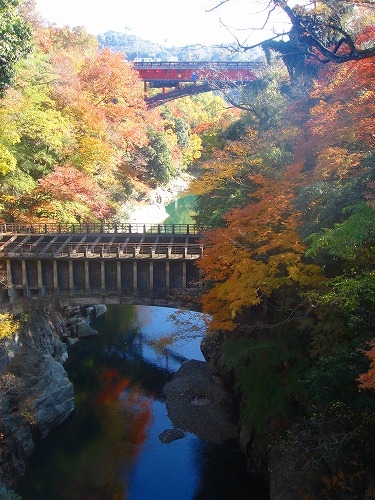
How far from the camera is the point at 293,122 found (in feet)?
73.2

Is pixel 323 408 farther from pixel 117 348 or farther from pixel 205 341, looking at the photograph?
pixel 117 348

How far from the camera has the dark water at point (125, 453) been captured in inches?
644

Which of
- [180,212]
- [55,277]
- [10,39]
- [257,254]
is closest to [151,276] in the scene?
[55,277]

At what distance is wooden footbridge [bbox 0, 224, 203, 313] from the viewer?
67.4 feet

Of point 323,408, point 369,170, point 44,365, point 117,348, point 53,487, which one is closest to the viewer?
point 323,408

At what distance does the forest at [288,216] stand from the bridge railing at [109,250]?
1937 mm

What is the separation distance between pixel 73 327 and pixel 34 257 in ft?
29.8

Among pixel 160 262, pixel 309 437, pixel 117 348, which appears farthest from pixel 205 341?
pixel 309 437

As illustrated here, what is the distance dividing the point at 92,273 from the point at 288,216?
10421 mm

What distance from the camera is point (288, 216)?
53.9ft

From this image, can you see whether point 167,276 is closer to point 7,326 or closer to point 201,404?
point 201,404

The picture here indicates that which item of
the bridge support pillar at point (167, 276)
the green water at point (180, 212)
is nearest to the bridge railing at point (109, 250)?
the bridge support pillar at point (167, 276)

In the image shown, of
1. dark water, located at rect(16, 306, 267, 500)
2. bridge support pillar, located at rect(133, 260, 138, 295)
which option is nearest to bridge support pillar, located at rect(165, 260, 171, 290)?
bridge support pillar, located at rect(133, 260, 138, 295)

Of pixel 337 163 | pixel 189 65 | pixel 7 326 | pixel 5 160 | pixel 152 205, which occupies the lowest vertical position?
pixel 152 205
